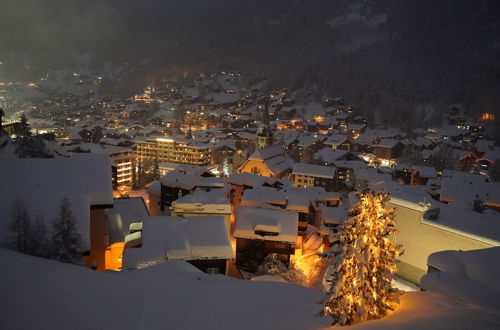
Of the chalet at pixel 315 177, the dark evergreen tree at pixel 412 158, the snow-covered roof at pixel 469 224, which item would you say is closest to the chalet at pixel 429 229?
the snow-covered roof at pixel 469 224

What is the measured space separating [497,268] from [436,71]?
113 meters

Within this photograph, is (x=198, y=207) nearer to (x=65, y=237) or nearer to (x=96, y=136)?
(x=65, y=237)

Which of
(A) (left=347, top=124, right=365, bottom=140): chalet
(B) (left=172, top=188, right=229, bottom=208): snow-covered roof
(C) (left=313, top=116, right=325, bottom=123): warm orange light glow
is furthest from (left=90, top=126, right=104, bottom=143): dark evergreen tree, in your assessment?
(A) (left=347, top=124, right=365, bottom=140): chalet

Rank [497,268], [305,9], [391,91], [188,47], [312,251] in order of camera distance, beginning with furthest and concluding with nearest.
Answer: [188,47]
[305,9]
[391,91]
[312,251]
[497,268]

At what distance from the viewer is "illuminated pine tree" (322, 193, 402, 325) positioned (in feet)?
23.2

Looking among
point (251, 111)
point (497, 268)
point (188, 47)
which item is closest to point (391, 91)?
point (251, 111)

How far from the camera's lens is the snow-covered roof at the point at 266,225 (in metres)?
21.6

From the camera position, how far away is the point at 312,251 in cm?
2566

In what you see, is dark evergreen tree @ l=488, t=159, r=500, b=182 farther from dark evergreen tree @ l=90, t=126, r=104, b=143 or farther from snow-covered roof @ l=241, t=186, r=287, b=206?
dark evergreen tree @ l=90, t=126, r=104, b=143

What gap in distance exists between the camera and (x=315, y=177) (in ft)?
136

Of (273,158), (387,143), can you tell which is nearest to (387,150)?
(387,143)

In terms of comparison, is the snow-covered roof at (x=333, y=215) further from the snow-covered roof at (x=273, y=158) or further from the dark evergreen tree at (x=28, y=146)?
the dark evergreen tree at (x=28, y=146)

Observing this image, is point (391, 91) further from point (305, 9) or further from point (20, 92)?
point (20, 92)

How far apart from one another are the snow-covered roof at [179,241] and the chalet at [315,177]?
80.0ft
